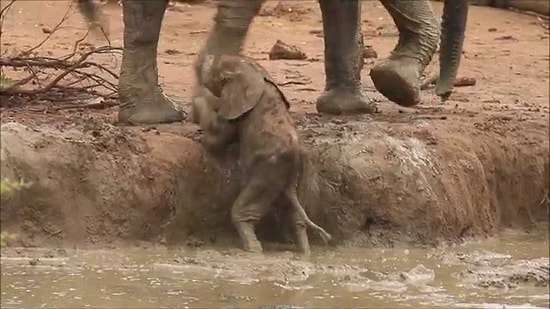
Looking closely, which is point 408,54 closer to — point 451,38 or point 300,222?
point 451,38

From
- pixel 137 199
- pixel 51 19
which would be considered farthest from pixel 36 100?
pixel 51 19

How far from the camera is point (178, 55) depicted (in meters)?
10.0

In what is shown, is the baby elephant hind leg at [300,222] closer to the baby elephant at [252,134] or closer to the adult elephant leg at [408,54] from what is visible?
the baby elephant at [252,134]

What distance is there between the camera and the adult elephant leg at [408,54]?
22.0 feet

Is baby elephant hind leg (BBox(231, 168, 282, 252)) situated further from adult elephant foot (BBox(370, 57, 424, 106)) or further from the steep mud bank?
adult elephant foot (BBox(370, 57, 424, 106))

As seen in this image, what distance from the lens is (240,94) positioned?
5.92 meters

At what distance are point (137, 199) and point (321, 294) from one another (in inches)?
43.2

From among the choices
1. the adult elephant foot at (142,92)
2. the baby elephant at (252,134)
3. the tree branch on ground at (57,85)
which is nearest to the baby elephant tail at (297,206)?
the baby elephant at (252,134)

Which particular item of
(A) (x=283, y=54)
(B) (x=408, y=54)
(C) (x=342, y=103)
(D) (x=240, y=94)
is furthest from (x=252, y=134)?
(A) (x=283, y=54)

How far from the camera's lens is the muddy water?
477 cm

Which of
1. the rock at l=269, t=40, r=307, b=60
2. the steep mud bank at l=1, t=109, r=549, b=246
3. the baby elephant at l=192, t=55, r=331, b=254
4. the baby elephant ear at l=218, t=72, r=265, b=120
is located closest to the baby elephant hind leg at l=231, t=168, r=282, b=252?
the baby elephant at l=192, t=55, r=331, b=254

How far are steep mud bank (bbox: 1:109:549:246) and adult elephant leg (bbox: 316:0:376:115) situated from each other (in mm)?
235

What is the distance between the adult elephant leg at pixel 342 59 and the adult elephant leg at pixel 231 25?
0.97m

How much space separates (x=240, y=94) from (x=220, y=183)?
38cm
